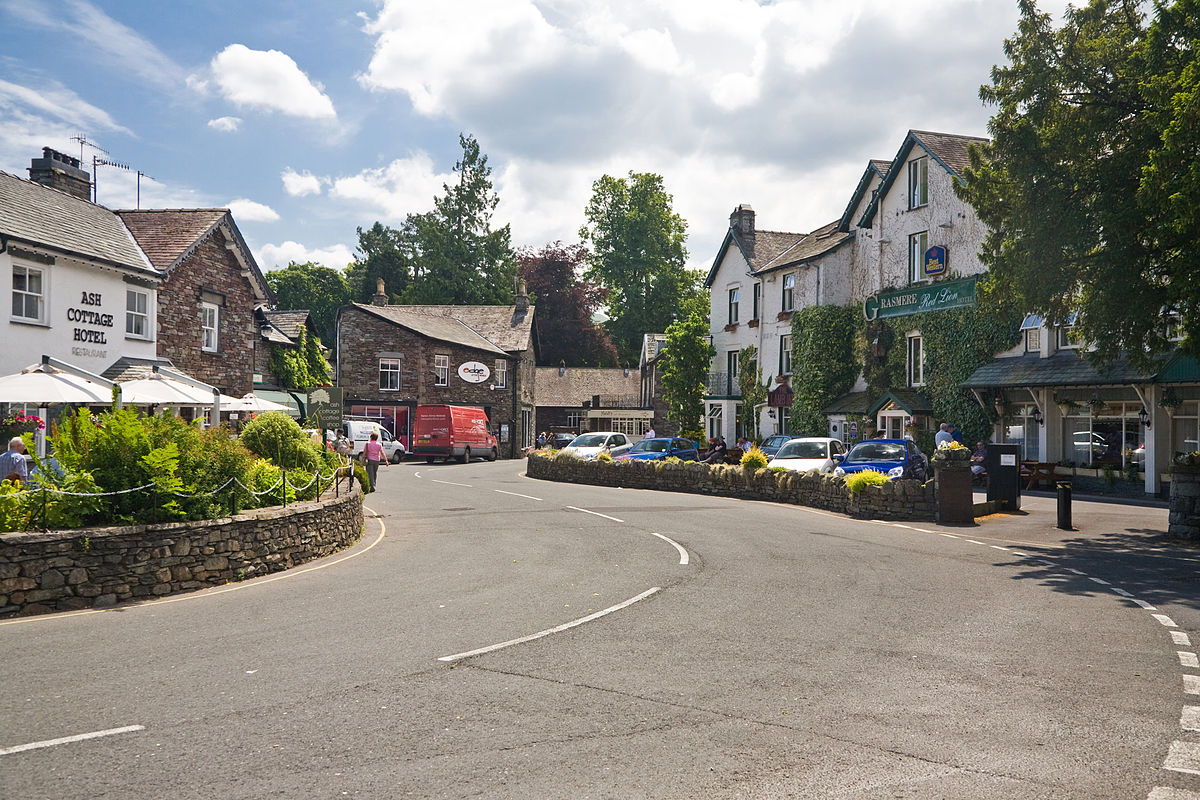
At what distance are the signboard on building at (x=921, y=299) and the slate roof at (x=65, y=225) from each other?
26192 mm

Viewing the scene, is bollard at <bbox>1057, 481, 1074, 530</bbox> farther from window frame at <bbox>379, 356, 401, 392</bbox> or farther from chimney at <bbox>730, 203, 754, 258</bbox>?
window frame at <bbox>379, 356, 401, 392</bbox>

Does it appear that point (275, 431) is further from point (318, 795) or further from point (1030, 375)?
point (1030, 375)

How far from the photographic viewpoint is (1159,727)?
585 cm

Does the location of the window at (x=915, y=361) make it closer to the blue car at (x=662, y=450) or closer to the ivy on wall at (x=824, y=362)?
the ivy on wall at (x=824, y=362)

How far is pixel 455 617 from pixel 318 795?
4.51 metres

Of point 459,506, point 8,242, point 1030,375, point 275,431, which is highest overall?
point 8,242

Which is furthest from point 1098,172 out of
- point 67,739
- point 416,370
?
point 416,370

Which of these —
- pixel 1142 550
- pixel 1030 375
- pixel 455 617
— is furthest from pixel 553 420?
pixel 455 617

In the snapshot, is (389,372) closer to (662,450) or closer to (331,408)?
(662,450)

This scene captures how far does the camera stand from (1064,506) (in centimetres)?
1780

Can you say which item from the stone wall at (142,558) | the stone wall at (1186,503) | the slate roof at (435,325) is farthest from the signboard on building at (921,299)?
the slate roof at (435,325)

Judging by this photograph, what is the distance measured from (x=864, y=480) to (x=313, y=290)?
243ft

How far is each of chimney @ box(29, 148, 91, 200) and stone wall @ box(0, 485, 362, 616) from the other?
19.2 metres

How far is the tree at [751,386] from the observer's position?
1716 inches
